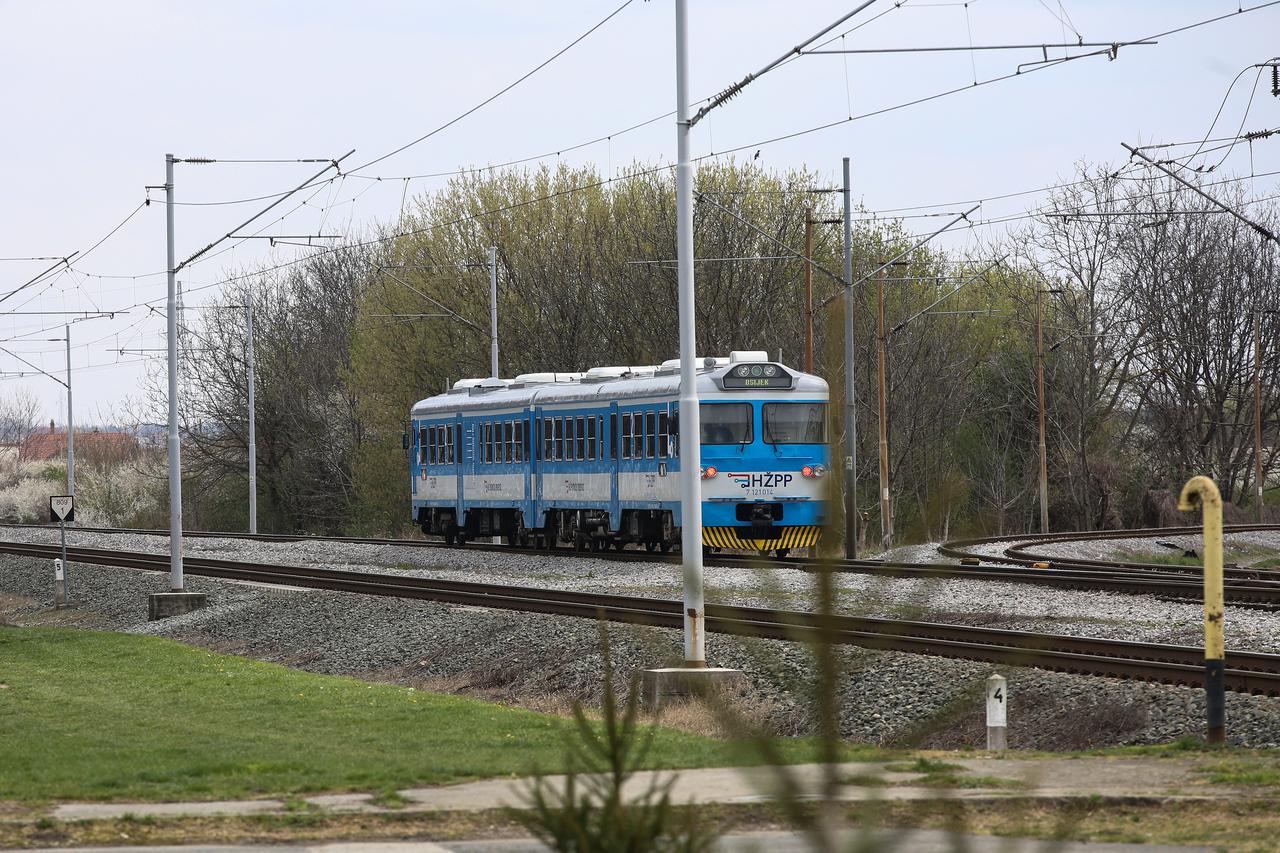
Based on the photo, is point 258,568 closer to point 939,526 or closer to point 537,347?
point 537,347

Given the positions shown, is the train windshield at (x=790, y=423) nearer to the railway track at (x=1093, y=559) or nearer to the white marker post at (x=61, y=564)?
the railway track at (x=1093, y=559)

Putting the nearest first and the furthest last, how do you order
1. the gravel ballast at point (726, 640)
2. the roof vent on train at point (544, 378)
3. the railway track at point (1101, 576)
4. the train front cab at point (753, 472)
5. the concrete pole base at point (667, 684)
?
the gravel ballast at point (726, 640), the concrete pole base at point (667, 684), the railway track at point (1101, 576), the train front cab at point (753, 472), the roof vent on train at point (544, 378)

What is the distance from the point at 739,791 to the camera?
9.34 m

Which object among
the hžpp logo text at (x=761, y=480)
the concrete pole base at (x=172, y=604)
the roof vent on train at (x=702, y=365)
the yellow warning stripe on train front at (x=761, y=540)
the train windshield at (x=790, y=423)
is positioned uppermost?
the roof vent on train at (x=702, y=365)

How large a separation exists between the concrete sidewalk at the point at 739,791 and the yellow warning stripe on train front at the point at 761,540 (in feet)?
69.2

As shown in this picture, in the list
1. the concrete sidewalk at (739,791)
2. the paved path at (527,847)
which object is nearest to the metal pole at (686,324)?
the concrete sidewalk at (739,791)

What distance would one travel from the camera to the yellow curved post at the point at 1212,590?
10508 millimetres

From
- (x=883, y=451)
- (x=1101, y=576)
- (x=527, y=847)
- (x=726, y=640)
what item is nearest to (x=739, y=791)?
(x=527, y=847)

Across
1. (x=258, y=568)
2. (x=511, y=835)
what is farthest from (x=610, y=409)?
(x=511, y=835)

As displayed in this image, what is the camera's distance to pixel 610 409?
34.0 m

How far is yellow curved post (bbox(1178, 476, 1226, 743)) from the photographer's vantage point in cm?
1051

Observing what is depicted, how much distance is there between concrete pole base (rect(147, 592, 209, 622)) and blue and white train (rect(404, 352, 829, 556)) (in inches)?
324

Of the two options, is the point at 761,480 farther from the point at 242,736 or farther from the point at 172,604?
the point at 242,736

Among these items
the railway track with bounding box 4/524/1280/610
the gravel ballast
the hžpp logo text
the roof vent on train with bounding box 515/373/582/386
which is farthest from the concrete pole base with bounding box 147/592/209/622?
the roof vent on train with bounding box 515/373/582/386
